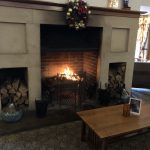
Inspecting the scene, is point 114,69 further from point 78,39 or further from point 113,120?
point 113,120

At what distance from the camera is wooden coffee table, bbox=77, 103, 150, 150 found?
1706 mm

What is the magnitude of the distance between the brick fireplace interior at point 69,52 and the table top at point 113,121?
1065 millimetres

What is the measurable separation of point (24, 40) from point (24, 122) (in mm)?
1140

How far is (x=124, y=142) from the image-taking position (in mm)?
2182

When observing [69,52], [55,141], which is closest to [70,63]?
[69,52]

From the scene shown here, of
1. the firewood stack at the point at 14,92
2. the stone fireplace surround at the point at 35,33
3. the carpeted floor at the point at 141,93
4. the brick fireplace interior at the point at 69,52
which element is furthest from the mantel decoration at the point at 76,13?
the carpeted floor at the point at 141,93

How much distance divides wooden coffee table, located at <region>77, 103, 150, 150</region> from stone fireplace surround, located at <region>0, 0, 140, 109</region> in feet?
3.60

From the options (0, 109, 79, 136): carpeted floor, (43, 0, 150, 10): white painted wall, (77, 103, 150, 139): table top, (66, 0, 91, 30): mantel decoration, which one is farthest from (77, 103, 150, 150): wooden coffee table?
(43, 0, 150, 10): white painted wall

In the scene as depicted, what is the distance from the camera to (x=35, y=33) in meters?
2.57

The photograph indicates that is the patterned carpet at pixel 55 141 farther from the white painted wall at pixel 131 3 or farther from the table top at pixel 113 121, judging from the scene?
the white painted wall at pixel 131 3

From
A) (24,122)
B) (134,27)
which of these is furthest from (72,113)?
(134,27)

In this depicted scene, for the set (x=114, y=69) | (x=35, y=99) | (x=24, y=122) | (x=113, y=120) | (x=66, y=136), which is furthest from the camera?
(x=114, y=69)

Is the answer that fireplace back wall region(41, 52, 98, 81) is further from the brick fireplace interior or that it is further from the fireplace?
the fireplace

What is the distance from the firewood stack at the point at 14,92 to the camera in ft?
9.00
